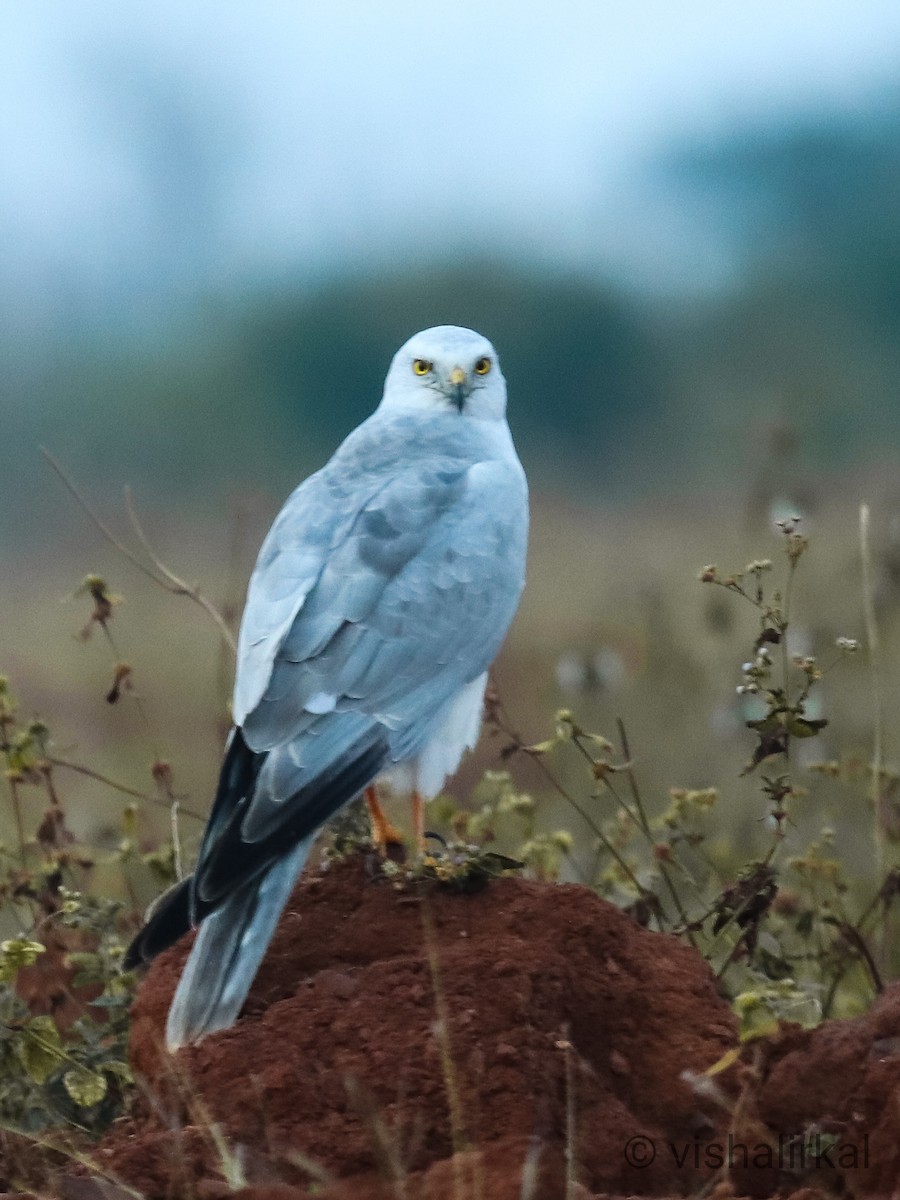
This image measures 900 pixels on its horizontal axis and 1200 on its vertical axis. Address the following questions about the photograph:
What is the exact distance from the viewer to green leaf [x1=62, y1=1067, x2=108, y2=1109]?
13.9ft

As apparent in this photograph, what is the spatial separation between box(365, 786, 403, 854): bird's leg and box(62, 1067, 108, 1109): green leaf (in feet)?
3.07

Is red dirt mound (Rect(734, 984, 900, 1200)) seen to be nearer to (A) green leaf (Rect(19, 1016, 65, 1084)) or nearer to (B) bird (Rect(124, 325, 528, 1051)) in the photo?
(B) bird (Rect(124, 325, 528, 1051))

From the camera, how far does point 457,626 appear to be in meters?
4.71

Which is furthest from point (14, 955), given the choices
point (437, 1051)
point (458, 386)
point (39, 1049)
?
point (458, 386)

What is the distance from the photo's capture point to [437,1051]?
377 centimetres

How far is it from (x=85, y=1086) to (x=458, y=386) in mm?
2207

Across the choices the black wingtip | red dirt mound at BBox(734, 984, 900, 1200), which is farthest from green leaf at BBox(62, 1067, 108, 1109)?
red dirt mound at BBox(734, 984, 900, 1200)

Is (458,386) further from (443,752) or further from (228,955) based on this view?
(228,955)

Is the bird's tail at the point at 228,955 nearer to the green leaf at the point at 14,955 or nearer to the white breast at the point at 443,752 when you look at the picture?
the green leaf at the point at 14,955

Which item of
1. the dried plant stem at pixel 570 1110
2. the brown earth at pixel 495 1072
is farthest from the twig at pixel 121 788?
the dried plant stem at pixel 570 1110

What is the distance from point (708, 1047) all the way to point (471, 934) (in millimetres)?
595

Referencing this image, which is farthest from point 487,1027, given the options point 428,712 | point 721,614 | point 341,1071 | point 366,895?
point 721,614

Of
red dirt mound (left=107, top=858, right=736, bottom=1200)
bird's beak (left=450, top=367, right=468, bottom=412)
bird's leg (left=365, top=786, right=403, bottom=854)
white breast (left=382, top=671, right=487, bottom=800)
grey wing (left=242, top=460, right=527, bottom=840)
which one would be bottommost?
red dirt mound (left=107, top=858, right=736, bottom=1200)

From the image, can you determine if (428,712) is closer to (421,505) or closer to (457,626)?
(457,626)
